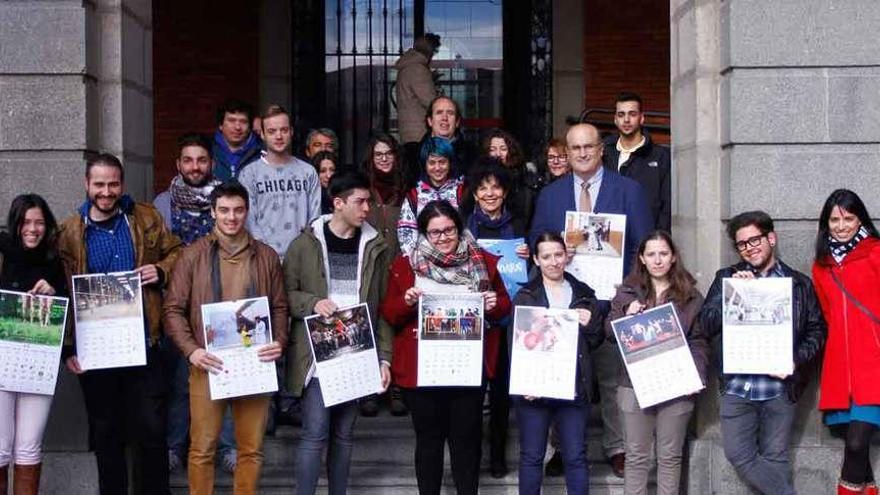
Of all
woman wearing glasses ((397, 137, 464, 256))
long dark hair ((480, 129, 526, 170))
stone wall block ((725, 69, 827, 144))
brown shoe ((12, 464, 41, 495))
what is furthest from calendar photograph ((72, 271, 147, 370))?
stone wall block ((725, 69, 827, 144))

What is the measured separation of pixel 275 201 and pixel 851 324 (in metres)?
3.41

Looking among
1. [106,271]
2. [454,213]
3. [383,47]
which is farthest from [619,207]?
[383,47]

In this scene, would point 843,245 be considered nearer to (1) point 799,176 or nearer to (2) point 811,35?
(1) point 799,176

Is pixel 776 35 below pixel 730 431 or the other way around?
the other way around

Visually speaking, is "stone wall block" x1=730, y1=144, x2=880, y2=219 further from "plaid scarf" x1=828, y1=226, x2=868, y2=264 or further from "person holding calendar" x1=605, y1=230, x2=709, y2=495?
"person holding calendar" x1=605, y1=230, x2=709, y2=495

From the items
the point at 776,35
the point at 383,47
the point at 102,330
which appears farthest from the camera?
the point at 383,47

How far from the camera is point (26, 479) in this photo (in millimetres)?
7355

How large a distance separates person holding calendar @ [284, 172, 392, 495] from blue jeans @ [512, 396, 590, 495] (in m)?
0.82

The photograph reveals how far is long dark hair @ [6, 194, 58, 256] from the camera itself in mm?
7133

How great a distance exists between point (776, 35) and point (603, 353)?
223 cm

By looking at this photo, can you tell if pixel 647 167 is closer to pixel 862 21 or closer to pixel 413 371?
pixel 862 21

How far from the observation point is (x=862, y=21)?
785 cm

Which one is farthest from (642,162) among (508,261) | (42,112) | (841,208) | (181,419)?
(42,112)

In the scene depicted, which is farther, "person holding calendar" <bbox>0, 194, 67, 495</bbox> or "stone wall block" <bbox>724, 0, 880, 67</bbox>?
"stone wall block" <bbox>724, 0, 880, 67</bbox>
